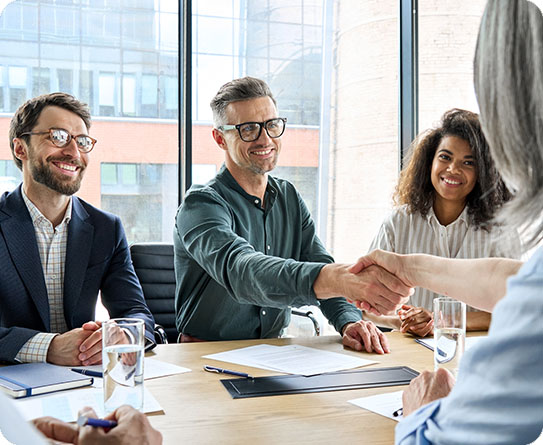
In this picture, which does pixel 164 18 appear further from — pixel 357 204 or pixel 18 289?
pixel 18 289

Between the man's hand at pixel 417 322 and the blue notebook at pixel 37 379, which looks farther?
the man's hand at pixel 417 322

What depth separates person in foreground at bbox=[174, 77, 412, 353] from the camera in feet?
6.20

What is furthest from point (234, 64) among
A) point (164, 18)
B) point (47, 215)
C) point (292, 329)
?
point (47, 215)

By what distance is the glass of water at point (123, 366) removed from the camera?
125 cm

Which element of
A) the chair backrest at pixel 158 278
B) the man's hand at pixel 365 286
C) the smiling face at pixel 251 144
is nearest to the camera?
the man's hand at pixel 365 286

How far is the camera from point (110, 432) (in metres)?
0.97

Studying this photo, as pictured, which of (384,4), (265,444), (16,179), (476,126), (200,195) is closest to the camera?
(265,444)

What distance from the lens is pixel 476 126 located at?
2.82 m

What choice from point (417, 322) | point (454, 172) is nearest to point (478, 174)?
point (454, 172)

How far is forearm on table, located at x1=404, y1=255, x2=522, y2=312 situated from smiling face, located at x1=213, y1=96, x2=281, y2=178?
916 millimetres

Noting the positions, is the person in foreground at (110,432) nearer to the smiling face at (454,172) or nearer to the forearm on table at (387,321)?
the forearm on table at (387,321)


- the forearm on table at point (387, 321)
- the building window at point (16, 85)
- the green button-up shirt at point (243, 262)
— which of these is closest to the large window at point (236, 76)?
the building window at point (16, 85)

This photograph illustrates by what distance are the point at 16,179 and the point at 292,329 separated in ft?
6.71

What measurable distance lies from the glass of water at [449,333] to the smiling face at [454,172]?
1.34 metres
